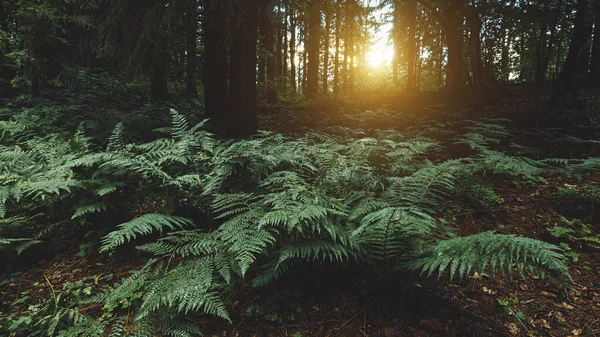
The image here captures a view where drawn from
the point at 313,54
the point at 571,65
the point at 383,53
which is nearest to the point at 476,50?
the point at 571,65

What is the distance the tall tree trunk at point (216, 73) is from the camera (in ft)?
18.1

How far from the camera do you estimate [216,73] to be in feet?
19.3

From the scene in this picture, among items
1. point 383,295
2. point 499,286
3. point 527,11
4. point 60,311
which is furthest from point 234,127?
point 527,11

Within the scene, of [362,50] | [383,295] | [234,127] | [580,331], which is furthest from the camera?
[362,50]

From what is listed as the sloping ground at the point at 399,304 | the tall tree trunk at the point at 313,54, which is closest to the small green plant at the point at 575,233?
the sloping ground at the point at 399,304

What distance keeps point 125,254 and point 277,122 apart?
628cm

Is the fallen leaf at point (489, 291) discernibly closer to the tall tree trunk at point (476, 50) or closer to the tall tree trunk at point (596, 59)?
the tall tree trunk at point (476, 50)

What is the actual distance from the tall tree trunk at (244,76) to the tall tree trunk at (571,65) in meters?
6.59

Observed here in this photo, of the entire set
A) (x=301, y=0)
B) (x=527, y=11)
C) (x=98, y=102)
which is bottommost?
(x=98, y=102)

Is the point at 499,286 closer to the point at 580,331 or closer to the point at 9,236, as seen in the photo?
the point at 580,331

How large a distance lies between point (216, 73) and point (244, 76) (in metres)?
1.14

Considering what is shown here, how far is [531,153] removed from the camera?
4.36m

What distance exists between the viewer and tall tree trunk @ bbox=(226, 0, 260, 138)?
4.93 metres

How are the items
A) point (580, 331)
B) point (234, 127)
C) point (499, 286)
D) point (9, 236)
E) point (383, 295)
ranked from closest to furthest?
1. point (580, 331)
2. point (383, 295)
3. point (499, 286)
4. point (9, 236)
5. point (234, 127)
